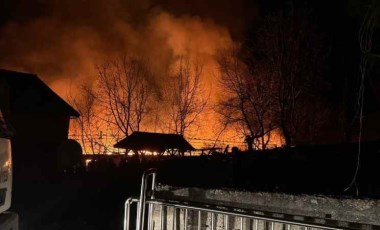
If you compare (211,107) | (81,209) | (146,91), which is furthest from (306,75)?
(81,209)

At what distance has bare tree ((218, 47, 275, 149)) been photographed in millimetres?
29844

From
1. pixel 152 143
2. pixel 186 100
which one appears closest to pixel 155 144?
pixel 152 143

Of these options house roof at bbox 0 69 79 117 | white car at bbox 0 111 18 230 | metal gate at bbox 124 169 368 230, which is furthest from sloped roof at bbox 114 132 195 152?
white car at bbox 0 111 18 230

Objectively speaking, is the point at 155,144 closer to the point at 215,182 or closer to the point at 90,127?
the point at 90,127

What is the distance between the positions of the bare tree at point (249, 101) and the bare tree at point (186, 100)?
448 cm

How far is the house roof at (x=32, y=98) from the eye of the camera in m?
33.3

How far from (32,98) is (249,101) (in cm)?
1392

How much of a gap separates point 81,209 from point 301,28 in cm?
1733

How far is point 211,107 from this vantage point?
126 ft

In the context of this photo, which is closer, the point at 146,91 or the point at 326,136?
the point at 326,136

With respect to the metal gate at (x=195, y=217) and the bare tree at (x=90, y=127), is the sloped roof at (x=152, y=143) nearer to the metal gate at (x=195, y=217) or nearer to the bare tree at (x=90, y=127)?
the bare tree at (x=90, y=127)

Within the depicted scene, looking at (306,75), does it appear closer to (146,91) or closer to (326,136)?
(326,136)

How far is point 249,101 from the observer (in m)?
30.7

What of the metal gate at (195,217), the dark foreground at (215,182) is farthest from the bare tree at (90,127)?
the metal gate at (195,217)
